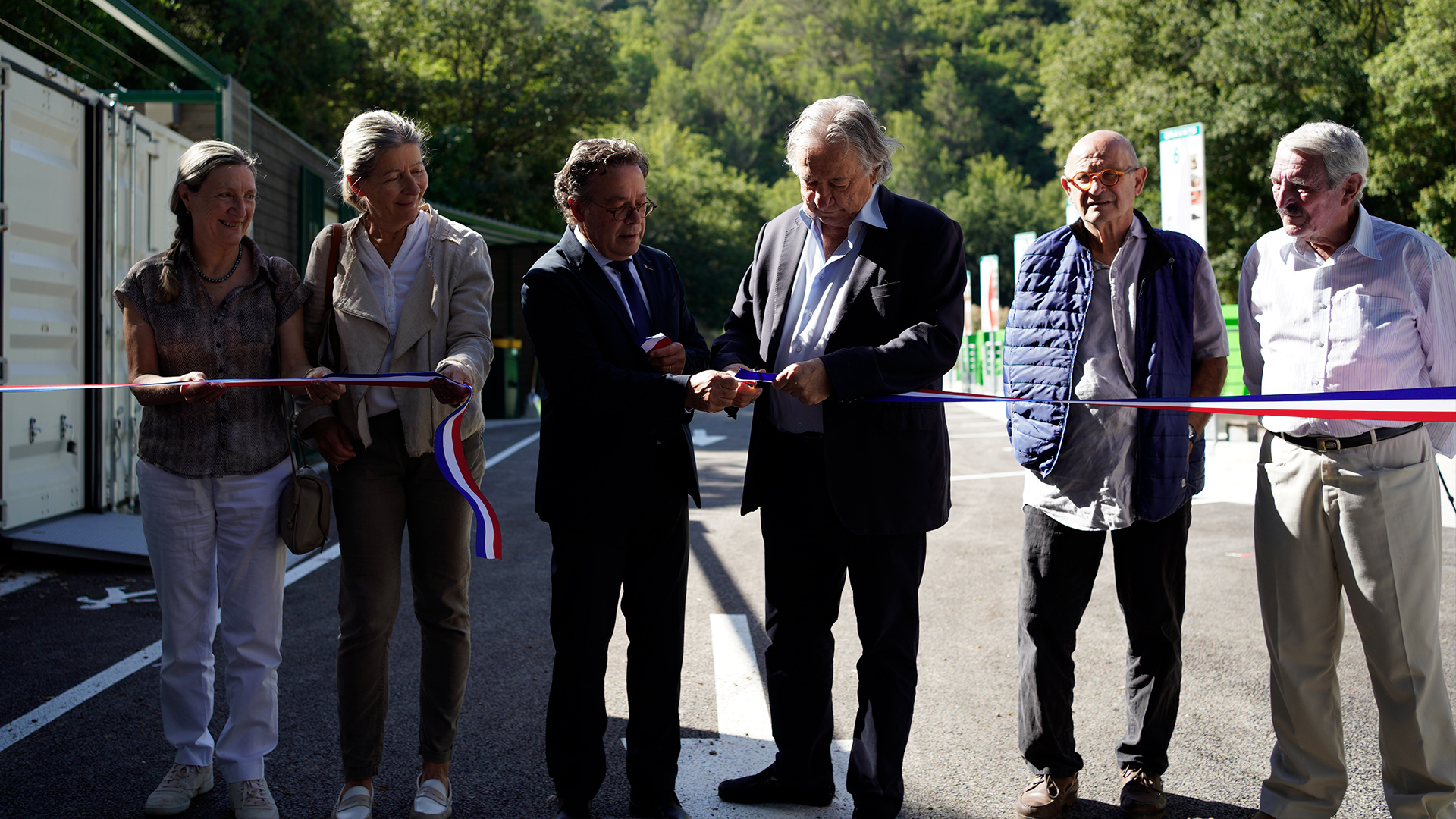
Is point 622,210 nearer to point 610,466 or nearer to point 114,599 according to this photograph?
point 610,466

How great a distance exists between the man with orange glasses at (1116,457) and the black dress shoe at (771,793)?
0.58 metres

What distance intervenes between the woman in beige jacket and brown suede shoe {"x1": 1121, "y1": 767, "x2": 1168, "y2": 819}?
6.59 feet

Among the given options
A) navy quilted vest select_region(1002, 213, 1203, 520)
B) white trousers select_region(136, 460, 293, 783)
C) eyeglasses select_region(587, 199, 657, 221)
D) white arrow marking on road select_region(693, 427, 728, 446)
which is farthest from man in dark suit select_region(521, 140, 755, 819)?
white arrow marking on road select_region(693, 427, 728, 446)

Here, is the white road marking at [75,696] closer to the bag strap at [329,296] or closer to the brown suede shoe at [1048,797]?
the bag strap at [329,296]

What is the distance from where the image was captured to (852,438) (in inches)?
121

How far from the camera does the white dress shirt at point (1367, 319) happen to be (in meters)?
2.93

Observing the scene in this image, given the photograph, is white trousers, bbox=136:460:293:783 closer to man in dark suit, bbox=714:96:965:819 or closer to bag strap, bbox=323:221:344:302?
bag strap, bbox=323:221:344:302

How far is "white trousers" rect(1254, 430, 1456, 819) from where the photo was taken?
292cm

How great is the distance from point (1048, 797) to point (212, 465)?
2641 millimetres

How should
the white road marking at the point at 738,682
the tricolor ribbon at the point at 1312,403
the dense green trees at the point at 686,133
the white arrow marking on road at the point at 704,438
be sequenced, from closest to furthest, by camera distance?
the tricolor ribbon at the point at 1312,403 → the white road marking at the point at 738,682 → the white arrow marking on road at the point at 704,438 → the dense green trees at the point at 686,133

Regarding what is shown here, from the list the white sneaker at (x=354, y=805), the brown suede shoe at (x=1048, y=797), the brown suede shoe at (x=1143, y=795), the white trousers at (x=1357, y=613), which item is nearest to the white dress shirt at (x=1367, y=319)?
the white trousers at (x=1357, y=613)

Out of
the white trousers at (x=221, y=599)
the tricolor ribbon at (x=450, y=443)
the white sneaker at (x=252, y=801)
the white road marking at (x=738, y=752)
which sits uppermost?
the tricolor ribbon at (x=450, y=443)

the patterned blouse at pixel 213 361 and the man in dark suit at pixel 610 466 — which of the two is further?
the patterned blouse at pixel 213 361

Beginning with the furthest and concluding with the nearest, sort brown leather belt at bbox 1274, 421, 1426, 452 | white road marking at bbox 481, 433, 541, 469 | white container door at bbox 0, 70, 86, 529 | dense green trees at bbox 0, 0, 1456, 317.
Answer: dense green trees at bbox 0, 0, 1456, 317 → white road marking at bbox 481, 433, 541, 469 → white container door at bbox 0, 70, 86, 529 → brown leather belt at bbox 1274, 421, 1426, 452
